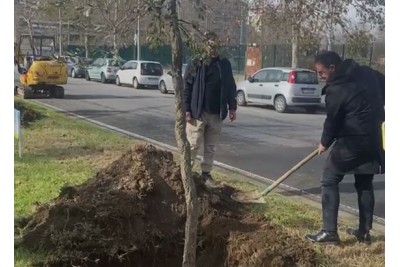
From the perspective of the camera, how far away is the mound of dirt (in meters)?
4.32

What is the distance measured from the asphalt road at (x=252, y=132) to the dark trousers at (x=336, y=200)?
122cm

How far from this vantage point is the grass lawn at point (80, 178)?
182 inches

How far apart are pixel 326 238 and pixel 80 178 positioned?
10.7ft

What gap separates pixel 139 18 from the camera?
3262 millimetres

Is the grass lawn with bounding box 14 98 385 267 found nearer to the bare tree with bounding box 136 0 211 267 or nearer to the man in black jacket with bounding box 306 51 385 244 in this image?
the man in black jacket with bounding box 306 51 385 244

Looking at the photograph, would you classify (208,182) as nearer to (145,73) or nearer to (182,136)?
(182,136)

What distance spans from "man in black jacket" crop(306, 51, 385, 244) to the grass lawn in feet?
1.15

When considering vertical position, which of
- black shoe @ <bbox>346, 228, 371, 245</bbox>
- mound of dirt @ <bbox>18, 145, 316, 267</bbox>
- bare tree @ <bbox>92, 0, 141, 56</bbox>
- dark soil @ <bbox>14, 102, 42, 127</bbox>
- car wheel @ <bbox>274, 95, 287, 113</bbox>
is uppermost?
bare tree @ <bbox>92, 0, 141, 56</bbox>

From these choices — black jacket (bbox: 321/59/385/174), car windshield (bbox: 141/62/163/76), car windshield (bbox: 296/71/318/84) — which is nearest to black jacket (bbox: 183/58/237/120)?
black jacket (bbox: 321/59/385/174)

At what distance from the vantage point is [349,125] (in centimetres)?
495

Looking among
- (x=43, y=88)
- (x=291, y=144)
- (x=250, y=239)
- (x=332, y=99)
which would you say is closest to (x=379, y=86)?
(x=332, y=99)

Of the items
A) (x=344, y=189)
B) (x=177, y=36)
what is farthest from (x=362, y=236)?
(x=177, y=36)

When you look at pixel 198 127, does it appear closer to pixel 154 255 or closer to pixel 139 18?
pixel 154 255
